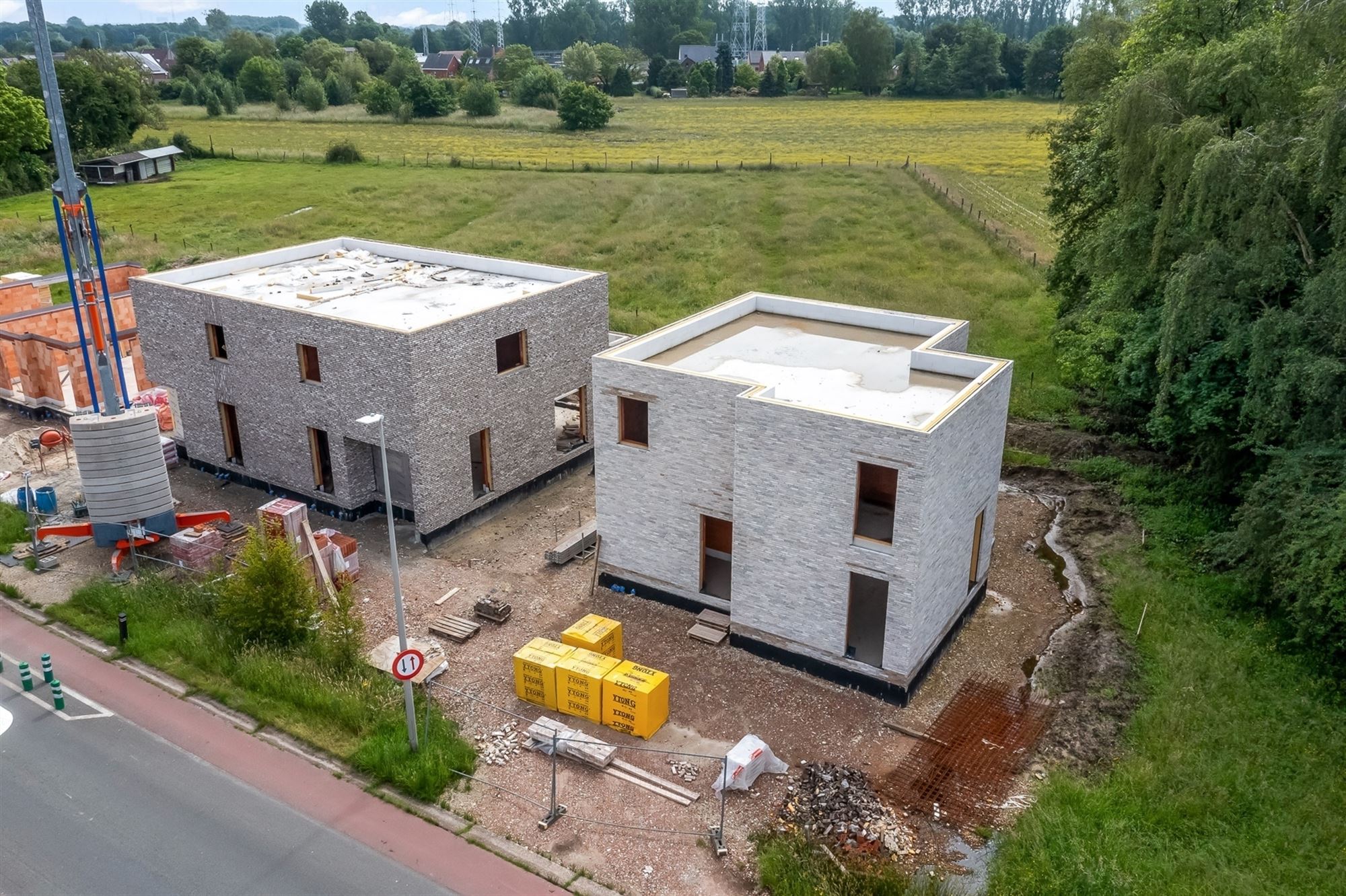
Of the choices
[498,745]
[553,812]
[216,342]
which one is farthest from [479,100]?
[553,812]

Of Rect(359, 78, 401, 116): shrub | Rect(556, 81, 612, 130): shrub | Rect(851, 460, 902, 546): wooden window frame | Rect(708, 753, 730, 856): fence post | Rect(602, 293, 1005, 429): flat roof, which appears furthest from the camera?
Rect(359, 78, 401, 116): shrub

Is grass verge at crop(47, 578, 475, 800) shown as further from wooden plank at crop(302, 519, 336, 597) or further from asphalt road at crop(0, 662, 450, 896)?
wooden plank at crop(302, 519, 336, 597)

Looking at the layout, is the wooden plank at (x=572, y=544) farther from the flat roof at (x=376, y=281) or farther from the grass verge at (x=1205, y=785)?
the grass verge at (x=1205, y=785)

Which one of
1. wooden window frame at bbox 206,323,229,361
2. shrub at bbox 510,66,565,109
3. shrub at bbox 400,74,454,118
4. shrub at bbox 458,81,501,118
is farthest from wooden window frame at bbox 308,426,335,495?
shrub at bbox 510,66,565,109

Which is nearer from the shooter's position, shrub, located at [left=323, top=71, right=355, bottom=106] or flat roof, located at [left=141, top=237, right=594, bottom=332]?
flat roof, located at [left=141, top=237, right=594, bottom=332]

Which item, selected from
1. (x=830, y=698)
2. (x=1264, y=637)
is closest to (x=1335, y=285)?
(x=1264, y=637)

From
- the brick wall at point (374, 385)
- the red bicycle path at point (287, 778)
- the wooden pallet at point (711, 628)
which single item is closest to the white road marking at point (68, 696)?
the red bicycle path at point (287, 778)

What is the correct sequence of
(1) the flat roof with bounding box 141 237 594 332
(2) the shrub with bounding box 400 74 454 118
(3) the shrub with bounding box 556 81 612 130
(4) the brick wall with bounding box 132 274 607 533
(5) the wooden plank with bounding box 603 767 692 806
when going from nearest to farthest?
(5) the wooden plank with bounding box 603 767 692 806 → (4) the brick wall with bounding box 132 274 607 533 → (1) the flat roof with bounding box 141 237 594 332 → (3) the shrub with bounding box 556 81 612 130 → (2) the shrub with bounding box 400 74 454 118

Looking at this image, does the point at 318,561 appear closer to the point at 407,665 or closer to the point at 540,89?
the point at 407,665
